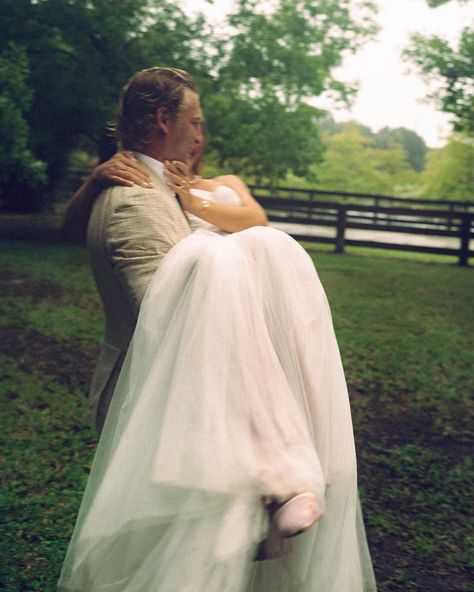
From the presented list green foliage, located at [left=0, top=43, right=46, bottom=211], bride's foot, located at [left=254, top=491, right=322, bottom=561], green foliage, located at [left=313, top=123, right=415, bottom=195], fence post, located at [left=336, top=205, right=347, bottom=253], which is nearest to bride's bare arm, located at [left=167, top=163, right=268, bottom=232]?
bride's foot, located at [left=254, top=491, right=322, bottom=561]

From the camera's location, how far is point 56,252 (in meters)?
12.0

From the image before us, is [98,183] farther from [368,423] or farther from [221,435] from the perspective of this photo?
[368,423]

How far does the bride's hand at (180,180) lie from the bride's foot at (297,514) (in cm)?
102

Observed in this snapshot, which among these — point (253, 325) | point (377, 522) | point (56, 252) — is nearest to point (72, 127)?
point (56, 252)

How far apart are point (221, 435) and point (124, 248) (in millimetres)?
691

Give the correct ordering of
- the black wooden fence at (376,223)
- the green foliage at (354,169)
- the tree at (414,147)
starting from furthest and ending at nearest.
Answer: the tree at (414,147) → the green foliage at (354,169) → the black wooden fence at (376,223)

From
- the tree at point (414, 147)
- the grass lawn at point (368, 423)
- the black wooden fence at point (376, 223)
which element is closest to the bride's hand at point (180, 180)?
the grass lawn at point (368, 423)

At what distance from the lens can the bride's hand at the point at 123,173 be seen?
216 cm

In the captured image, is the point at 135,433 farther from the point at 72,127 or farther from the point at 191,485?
the point at 72,127

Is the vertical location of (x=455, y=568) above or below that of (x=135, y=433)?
below

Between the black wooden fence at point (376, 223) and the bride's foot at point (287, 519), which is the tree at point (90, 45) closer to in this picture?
the black wooden fence at point (376, 223)

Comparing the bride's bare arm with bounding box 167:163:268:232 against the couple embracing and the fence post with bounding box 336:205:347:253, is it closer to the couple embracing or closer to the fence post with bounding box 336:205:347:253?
the couple embracing

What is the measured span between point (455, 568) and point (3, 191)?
1698 cm

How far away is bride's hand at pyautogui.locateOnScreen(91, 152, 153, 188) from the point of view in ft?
7.07
